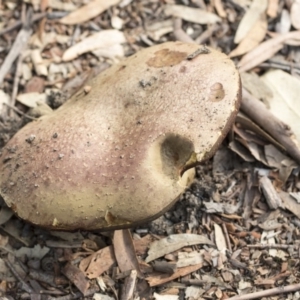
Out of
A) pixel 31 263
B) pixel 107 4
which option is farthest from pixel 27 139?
pixel 107 4

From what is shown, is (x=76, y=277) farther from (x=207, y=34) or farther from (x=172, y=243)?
(x=207, y=34)

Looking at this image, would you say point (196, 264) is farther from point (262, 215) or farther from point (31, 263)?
point (31, 263)

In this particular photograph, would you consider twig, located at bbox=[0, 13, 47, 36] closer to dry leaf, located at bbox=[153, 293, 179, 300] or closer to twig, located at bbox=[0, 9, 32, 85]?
twig, located at bbox=[0, 9, 32, 85]

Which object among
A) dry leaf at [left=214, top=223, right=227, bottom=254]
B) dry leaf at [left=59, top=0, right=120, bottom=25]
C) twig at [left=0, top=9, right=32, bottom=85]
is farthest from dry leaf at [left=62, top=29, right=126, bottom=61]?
dry leaf at [left=214, top=223, right=227, bottom=254]

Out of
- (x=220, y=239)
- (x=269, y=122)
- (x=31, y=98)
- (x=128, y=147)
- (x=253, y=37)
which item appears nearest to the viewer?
(x=128, y=147)

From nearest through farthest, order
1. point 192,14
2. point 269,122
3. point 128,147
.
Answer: point 128,147 → point 269,122 → point 192,14

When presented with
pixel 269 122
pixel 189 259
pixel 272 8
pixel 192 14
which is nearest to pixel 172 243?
pixel 189 259

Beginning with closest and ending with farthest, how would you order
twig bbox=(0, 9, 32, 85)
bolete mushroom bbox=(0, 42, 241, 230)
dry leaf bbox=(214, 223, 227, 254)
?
bolete mushroom bbox=(0, 42, 241, 230) < dry leaf bbox=(214, 223, 227, 254) < twig bbox=(0, 9, 32, 85)
